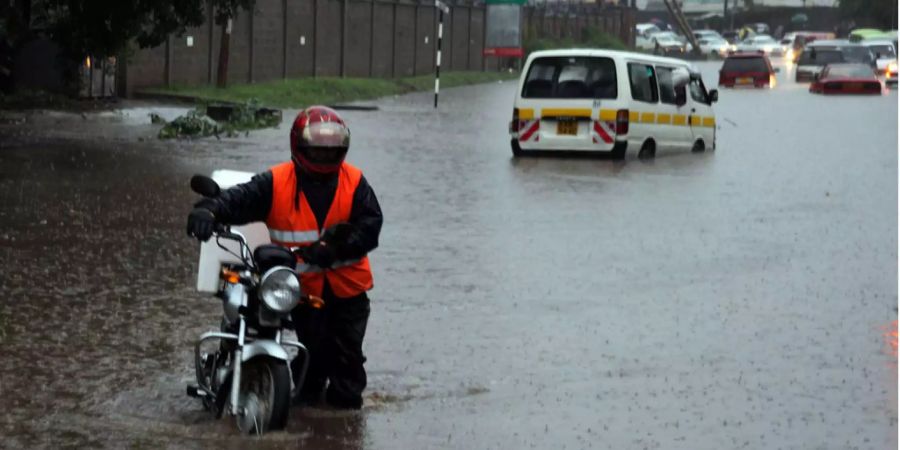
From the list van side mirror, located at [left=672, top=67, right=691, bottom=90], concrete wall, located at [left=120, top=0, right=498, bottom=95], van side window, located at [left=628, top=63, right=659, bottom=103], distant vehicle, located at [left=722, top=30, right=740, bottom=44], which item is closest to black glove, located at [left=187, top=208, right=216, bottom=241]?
van side window, located at [left=628, top=63, right=659, bottom=103]

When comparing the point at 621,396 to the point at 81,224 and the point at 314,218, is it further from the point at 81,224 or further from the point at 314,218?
the point at 81,224

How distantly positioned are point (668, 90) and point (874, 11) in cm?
9083

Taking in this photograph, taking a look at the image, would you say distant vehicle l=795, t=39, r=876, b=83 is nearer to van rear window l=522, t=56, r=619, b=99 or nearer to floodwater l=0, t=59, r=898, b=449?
van rear window l=522, t=56, r=619, b=99

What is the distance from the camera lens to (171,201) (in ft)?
56.6

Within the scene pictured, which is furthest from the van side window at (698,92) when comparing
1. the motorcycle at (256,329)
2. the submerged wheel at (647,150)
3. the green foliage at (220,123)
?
the motorcycle at (256,329)

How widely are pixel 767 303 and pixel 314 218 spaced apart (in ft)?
15.6

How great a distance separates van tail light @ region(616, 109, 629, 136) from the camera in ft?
80.2

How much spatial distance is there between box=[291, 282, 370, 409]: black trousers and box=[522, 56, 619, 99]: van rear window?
16.4 m

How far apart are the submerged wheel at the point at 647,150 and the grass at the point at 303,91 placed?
35.1 ft

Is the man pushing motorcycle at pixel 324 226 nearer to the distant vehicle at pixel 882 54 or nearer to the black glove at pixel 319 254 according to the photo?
the black glove at pixel 319 254

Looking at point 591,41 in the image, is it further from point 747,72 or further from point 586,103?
point 586,103

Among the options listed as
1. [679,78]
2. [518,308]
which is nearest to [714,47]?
[679,78]

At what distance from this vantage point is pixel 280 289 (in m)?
7.44

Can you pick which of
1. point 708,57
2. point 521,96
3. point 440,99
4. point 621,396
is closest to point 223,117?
point 521,96
